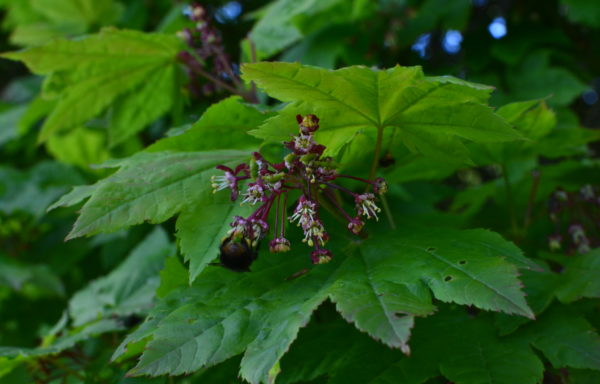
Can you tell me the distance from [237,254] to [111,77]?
88 cm

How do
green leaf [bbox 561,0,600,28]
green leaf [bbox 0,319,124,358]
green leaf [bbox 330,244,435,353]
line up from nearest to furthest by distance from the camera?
green leaf [bbox 330,244,435,353] → green leaf [bbox 0,319,124,358] → green leaf [bbox 561,0,600,28]

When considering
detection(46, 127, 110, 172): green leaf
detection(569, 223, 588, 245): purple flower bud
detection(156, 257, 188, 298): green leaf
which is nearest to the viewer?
detection(156, 257, 188, 298): green leaf

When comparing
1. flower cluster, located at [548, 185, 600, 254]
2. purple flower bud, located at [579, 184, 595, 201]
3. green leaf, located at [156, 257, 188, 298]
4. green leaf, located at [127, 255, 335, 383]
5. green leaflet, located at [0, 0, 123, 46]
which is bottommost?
flower cluster, located at [548, 185, 600, 254]

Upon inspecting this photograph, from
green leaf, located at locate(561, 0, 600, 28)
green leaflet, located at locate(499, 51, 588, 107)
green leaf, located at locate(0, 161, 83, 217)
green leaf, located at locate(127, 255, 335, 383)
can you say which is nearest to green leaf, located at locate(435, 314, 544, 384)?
green leaf, located at locate(127, 255, 335, 383)

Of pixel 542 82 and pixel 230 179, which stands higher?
pixel 230 179

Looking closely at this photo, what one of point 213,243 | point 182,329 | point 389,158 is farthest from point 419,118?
point 182,329

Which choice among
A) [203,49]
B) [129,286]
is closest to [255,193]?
[203,49]

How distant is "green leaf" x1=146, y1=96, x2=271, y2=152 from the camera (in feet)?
4.31

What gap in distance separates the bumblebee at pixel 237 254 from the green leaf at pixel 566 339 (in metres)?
0.59

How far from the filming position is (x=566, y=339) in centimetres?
114

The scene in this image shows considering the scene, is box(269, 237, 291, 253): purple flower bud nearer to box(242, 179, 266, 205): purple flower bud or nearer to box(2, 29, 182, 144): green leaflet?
box(242, 179, 266, 205): purple flower bud

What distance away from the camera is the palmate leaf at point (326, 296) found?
93cm

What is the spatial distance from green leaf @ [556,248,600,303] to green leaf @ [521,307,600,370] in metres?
0.04

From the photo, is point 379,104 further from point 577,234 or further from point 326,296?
point 577,234
